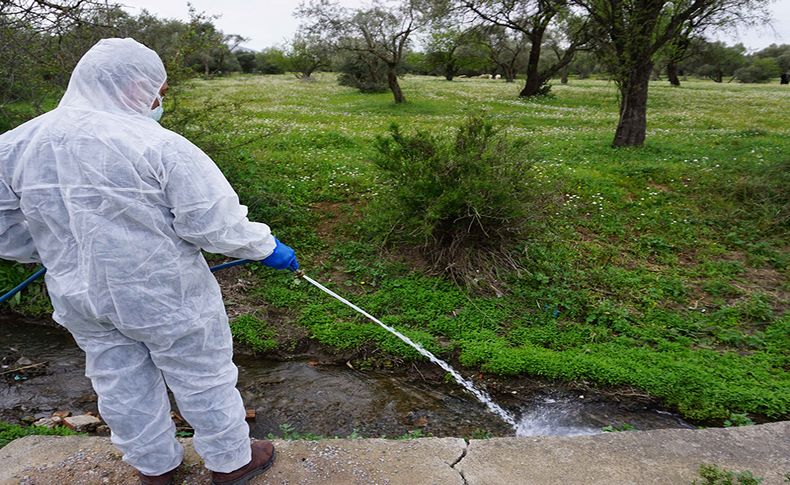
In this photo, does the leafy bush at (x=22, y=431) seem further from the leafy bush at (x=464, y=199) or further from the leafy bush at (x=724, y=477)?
the leafy bush at (x=724, y=477)

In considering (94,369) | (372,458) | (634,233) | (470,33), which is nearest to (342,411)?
(372,458)

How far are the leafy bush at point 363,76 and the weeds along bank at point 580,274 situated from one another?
1258cm

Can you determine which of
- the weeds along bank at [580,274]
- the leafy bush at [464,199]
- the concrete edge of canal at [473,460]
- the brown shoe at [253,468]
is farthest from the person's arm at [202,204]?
the leafy bush at [464,199]

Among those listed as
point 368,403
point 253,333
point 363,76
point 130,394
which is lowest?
point 368,403

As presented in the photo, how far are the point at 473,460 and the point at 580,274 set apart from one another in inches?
120

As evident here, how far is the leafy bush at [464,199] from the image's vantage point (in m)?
5.13

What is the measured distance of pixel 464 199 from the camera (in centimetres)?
504

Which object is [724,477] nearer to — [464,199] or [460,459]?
[460,459]

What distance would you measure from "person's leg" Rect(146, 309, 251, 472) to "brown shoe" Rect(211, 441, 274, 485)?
0.05 m

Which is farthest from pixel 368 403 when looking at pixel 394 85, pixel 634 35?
pixel 394 85

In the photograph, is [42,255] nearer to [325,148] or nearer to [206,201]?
[206,201]

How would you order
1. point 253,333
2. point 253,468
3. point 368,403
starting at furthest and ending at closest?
point 253,333, point 368,403, point 253,468

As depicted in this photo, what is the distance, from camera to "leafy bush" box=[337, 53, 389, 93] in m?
20.9

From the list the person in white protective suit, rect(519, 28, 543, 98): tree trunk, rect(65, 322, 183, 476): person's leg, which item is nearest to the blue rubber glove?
the person in white protective suit
